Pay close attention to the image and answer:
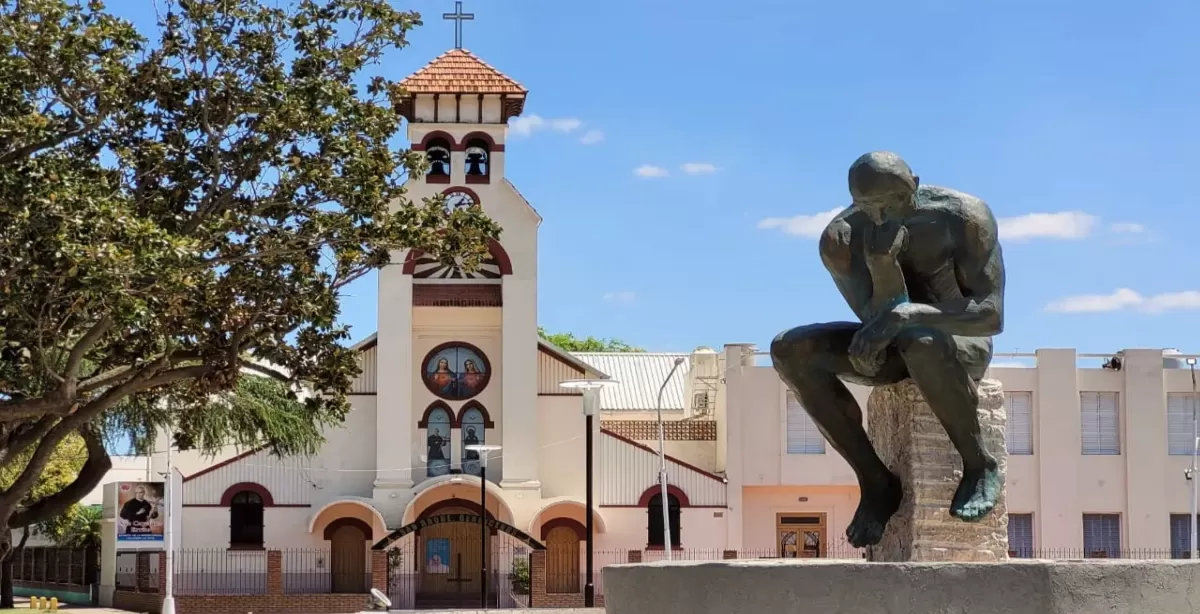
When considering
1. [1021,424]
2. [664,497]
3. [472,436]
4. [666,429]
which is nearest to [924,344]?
[664,497]

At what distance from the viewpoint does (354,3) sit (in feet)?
67.3

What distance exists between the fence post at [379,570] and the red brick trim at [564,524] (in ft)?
14.4

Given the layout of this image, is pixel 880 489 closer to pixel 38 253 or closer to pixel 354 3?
pixel 38 253

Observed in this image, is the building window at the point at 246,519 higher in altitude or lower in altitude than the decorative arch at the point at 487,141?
lower

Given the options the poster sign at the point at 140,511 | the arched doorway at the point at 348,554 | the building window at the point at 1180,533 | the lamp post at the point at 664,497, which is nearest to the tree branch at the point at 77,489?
the poster sign at the point at 140,511

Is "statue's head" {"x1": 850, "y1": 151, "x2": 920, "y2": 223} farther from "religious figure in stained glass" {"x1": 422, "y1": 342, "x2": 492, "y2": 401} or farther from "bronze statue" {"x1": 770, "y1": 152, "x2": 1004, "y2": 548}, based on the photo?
"religious figure in stained glass" {"x1": 422, "y1": 342, "x2": 492, "y2": 401}

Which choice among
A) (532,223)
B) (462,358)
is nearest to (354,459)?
(462,358)

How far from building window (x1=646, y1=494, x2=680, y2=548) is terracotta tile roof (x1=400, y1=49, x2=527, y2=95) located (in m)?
11.5

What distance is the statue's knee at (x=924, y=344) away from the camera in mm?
7727

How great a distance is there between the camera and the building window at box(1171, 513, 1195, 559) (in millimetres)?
45844

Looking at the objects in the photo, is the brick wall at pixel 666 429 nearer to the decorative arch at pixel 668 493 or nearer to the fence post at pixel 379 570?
the decorative arch at pixel 668 493

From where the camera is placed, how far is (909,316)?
7.73 meters

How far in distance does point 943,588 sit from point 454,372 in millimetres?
39906

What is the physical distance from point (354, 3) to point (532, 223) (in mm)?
25362
